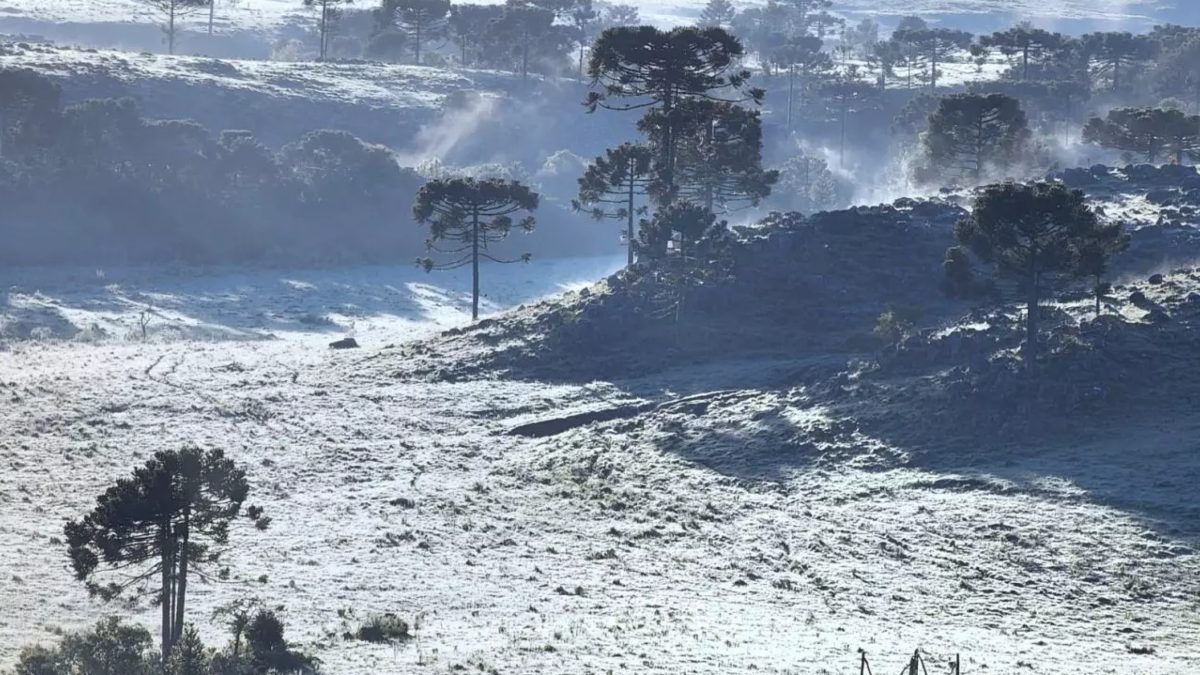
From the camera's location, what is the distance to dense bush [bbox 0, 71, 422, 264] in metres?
113

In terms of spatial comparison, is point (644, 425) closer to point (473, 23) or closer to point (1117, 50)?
point (1117, 50)

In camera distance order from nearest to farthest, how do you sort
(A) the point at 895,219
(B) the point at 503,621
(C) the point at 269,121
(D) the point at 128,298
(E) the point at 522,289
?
1. (B) the point at 503,621
2. (A) the point at 895,219
3. (D) the point at 128,298
4. (E) the point at 522,289
5. (C) the point at 269,121

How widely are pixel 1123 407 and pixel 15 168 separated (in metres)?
86.7

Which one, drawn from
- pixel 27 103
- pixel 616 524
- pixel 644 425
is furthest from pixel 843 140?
pixel 616 524

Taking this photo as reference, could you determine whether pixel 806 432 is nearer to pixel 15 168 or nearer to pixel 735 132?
pixel 735 132

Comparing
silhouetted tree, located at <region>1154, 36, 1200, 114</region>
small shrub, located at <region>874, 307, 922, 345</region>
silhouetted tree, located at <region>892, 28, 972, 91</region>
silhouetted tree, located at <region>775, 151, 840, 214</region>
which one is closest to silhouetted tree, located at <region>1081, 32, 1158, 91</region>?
silhouetted tree, located at <region>1154, 36, 1200, 114</region>

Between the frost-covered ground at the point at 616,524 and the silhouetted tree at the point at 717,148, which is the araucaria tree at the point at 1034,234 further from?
the silhouetted tree at the point at 717,148

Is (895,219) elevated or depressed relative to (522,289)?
elevated

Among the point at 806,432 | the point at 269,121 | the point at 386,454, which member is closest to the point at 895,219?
the point at 806,432

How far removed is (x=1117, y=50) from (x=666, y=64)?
86.3m

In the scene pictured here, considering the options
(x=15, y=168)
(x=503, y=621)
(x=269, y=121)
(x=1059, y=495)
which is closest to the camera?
(x=503, y=621)

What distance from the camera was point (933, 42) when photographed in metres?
162

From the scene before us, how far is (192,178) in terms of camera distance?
12131cm

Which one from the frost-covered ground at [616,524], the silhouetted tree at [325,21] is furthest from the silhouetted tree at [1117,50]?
the frost-covered ground at [616,524]
